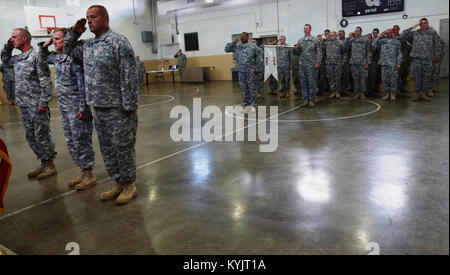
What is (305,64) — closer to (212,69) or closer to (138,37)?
(212,69)

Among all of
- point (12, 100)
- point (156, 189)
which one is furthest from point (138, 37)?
point (156, 189)

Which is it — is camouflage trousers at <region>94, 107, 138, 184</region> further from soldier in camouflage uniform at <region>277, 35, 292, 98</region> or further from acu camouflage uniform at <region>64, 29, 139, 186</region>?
soldier in camouflage uniform at <region>277, 35, 292, 98</region>

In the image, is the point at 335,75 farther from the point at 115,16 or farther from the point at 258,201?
the point at 115,16

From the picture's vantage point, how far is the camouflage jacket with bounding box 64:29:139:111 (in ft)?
9.69

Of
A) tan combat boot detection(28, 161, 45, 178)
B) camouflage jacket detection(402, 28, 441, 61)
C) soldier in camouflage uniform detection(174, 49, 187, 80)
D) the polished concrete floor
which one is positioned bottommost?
the polished concrete floor

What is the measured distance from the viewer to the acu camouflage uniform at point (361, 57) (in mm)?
8445

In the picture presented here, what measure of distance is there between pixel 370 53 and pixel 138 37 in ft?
45.4

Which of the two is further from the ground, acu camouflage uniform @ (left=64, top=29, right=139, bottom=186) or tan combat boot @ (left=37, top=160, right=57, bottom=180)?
acu camouflage uniform @ (left=64, top=29, right=139, bottom=186)

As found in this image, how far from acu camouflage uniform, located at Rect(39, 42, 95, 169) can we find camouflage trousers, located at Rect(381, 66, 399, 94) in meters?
6.87

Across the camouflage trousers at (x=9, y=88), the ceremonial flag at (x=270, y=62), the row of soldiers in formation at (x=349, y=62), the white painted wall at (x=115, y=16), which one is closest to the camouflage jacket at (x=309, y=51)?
the row of soldiers in formation at (x=349, y=62)

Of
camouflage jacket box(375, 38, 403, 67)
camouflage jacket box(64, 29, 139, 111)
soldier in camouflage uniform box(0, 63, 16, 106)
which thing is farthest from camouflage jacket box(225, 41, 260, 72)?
soldier in camouflage uniform box(0, 63, 16, 106)

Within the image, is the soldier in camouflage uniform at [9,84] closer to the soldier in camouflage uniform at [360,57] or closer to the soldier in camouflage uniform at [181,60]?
the soldier in camouflage uniform at [181,60]

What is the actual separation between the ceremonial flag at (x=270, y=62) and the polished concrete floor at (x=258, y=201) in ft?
17.0

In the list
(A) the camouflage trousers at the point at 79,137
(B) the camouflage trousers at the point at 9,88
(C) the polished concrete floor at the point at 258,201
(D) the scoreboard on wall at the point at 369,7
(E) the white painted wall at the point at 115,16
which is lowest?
(C) the polished concrete floor at the point at 258,201
